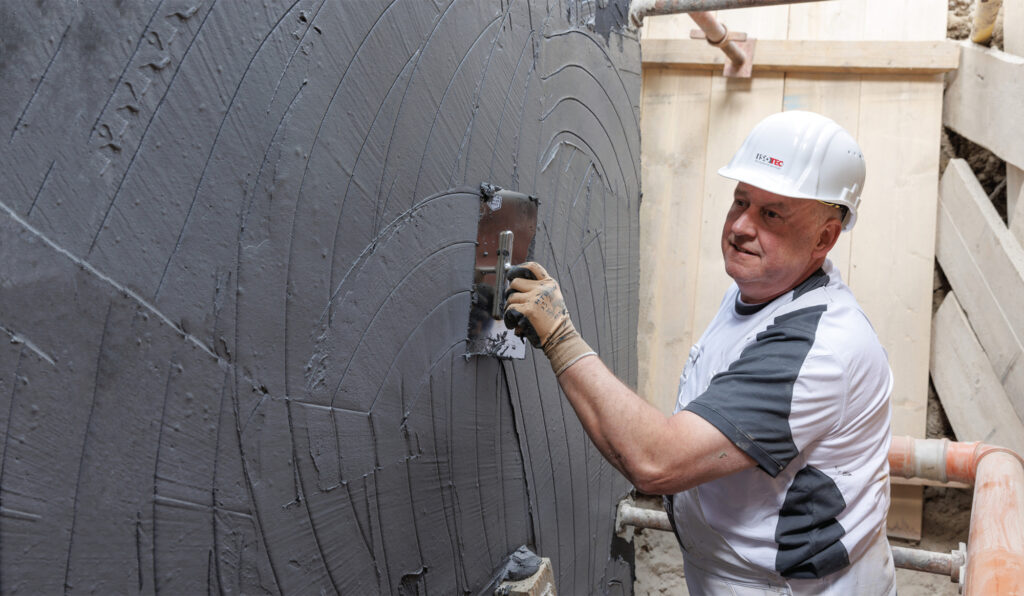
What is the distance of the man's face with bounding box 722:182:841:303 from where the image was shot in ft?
5.08

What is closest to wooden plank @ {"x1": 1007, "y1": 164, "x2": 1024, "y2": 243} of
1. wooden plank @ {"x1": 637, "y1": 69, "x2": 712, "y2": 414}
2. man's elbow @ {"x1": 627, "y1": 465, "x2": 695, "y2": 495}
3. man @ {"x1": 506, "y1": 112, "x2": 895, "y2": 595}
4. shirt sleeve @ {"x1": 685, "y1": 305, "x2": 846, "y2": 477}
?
wooden plank @ {"x1": 637, "y1": 69, "x2": 712, "y2": 414}

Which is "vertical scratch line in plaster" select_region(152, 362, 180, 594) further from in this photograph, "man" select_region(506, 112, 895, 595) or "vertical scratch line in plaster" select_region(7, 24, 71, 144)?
"man" select_region(506, 112, 895, 595)

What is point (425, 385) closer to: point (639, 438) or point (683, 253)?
point (639, 438)

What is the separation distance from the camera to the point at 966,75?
2.78 meters

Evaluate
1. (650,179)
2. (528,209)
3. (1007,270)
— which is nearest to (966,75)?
(1007,270)

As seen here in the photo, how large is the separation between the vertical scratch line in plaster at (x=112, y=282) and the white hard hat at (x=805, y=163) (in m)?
1.10

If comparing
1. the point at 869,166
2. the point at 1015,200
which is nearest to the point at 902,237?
the point at 869,166

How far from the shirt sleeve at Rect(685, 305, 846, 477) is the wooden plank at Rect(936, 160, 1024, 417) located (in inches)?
56.5

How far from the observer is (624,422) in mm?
1312

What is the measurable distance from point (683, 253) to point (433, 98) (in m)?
1.97

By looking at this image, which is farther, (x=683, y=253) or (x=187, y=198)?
(x=683, y=253)

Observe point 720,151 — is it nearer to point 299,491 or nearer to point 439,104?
point 439,104

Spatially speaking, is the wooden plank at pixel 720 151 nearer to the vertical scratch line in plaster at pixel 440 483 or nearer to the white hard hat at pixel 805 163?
the white hard hat at pixel 805 163

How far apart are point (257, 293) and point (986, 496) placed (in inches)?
62.1
